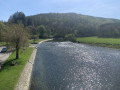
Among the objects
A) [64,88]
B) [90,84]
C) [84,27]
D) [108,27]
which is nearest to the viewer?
[64,88]

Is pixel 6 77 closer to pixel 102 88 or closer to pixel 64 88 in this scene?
pixel 64 88

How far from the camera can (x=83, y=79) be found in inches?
1025

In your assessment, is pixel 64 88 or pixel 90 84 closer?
pixel 64 88

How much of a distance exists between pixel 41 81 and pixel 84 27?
5817 inches

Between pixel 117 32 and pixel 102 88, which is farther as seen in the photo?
pixel 117 32

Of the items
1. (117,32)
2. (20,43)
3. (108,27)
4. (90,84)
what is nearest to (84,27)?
(108,27)

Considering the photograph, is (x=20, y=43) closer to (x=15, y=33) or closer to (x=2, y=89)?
(x=15, y=33)

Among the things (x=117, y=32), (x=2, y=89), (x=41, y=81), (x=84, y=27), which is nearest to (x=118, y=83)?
(x=41, y=81)

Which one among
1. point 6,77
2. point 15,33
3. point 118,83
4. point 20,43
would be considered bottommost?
point 118,83

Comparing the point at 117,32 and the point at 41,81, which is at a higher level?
the point at 117,32

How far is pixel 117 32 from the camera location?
129 meters

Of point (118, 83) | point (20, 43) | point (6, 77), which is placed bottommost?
point (118, 83)

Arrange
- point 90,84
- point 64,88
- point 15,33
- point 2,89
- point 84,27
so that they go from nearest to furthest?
point 2,89 < point 64,88 < point 90,84 < point 15,33 < point 84,27

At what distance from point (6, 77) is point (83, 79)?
13.9 meters
